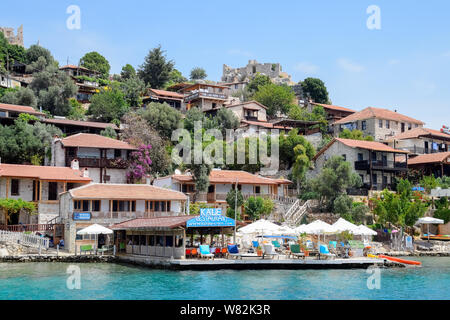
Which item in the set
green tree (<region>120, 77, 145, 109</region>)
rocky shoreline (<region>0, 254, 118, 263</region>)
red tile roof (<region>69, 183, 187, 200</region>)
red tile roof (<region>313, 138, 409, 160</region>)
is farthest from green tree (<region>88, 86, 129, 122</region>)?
rocky shoreline (<region>0, 254, 118, 263</region>)

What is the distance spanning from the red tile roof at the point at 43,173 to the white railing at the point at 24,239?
6919mm

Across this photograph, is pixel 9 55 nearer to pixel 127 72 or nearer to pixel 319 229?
pixel 127 72

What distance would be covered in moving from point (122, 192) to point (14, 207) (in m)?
8.18

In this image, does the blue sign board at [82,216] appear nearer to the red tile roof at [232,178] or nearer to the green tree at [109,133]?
the red tile roof at [232,178]

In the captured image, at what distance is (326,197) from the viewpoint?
160ft

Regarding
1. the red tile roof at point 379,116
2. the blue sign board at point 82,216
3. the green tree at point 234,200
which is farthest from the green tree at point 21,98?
the red tile roof at point 379,116

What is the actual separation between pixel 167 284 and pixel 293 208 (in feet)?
75.6

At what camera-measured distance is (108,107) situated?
6969cm

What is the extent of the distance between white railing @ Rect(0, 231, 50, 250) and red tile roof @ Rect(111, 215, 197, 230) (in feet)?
16.6

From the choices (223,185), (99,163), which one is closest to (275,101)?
(223,185)

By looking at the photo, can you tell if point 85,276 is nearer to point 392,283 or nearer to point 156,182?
point 392,283

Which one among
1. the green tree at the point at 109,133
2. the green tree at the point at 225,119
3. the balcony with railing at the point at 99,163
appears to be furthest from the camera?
the green tree at the point at 225,119

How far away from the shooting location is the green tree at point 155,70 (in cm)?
9006
